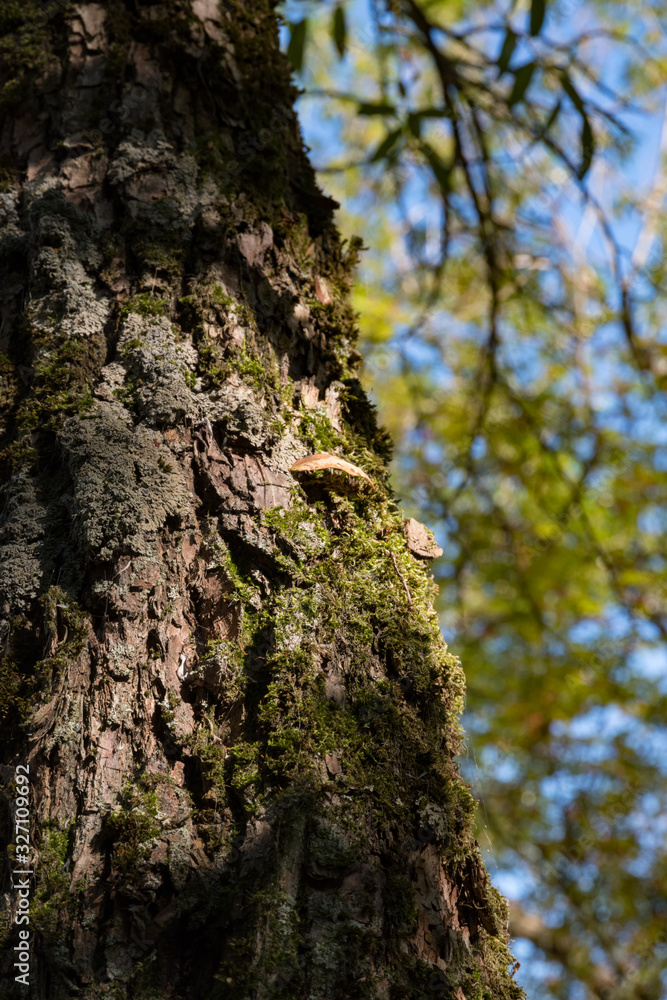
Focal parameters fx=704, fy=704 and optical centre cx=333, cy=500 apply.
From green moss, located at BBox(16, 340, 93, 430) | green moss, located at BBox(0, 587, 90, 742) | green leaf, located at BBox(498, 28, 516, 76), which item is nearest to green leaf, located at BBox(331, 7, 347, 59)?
green leaf, located at BBox(498, 28, 516, 76)

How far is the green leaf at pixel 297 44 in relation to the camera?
77.8 inches

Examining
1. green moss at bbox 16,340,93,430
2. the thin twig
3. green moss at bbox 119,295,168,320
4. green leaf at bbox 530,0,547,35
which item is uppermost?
green leaf at bbox 530,0,547,35

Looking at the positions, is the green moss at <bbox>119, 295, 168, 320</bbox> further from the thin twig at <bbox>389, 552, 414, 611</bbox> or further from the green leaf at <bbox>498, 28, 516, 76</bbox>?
the green leaf at <bbox>498, 28, 516, 76</bbox>

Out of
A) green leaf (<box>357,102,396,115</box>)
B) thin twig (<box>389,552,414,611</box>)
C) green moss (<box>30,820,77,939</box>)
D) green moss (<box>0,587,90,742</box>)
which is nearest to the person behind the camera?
green moss (<box>30,820,77,939</box>)

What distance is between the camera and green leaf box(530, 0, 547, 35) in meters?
2.13

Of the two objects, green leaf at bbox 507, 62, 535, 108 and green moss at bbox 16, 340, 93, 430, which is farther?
green leaf at bbox 507, 62, 535, 108

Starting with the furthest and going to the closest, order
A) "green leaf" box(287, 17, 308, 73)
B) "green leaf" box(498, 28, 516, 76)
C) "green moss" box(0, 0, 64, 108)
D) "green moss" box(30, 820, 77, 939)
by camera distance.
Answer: "green leaf" box(498, 28, 516, 76)
"green leaf" box(287, 17, 308, 73)
"green moss" box(0, 0, 64, 108)
"green moss" box(30, 820, 77, 939)

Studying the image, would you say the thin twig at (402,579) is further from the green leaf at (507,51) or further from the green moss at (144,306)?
the green leaf at (507,51)

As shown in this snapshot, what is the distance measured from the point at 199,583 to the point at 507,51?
203 centimetres

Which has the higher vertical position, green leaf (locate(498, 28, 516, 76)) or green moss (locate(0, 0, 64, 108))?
green leaf (locate(498, 28, 516, 76))

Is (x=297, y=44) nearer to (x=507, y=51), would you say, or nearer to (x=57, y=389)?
(x=507, y=51)

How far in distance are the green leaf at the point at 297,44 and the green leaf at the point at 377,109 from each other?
38 cm

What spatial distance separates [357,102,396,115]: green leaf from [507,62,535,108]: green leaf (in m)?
0.39

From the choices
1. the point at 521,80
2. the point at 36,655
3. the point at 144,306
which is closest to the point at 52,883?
the point at 36,655
